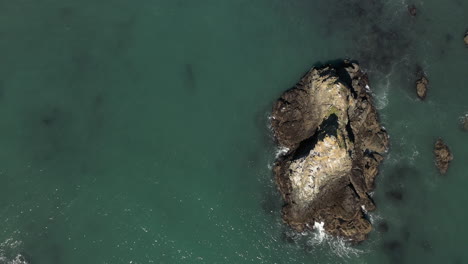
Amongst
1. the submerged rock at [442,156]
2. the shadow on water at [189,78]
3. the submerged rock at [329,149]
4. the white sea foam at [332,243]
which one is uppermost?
the shadow on water at [189,78]

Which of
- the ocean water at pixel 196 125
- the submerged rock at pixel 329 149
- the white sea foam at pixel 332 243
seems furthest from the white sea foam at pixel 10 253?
the white sea foam at pixel 332 243

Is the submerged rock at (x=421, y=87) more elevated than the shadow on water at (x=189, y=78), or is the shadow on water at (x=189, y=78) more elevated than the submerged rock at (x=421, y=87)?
the shadow on water at (x=189, y=78)

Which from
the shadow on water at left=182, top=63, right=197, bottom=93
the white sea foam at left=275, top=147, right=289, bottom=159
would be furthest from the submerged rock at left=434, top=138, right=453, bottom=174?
the shadow on water at left=182, top=63, right=197, bottom=93

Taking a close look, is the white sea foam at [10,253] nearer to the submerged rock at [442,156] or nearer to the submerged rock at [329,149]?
the submerged rock at [329,149]

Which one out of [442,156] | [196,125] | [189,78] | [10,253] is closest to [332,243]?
[442,156]

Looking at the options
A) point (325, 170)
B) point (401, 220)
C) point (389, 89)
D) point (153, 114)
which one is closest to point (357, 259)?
point (401, 220)

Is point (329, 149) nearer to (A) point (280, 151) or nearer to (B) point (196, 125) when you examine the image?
(A) point (280, 151)

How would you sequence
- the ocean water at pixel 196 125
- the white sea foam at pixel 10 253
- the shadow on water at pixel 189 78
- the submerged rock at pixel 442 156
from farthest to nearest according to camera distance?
the shadow on water at pixel 189 78
the submerged rock at pixel 442 156
the ocean water at pixel 196 125
the white sea foam at pixel 10 253

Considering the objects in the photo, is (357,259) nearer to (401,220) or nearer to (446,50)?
(401,220)
